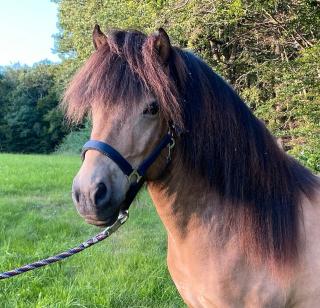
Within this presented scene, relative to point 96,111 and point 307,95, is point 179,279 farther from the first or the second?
point 307,95

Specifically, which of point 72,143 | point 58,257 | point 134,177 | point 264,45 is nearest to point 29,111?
point 72,143

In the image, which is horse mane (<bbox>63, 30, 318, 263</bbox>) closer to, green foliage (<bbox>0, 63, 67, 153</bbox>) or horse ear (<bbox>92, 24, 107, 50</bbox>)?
horse ear (<bbox>92, 24, 107, 50</bbox>)

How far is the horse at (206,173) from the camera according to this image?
179 centimetres

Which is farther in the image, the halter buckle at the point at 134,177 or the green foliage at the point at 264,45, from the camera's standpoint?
the green foliage at the point at 264,45

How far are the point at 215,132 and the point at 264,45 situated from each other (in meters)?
10.7

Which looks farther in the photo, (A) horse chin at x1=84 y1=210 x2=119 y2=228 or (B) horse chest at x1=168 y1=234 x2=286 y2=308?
(B) horse chest at x1=168 y1=234 x2=286 y2=308

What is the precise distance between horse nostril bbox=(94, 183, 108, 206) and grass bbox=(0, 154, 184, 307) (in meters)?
0.50

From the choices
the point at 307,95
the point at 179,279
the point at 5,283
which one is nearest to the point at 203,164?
the point at 179,279

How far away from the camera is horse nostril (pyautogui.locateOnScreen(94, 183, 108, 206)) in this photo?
1.64 metres

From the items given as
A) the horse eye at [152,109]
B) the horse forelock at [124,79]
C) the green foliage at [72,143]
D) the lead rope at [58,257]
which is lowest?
the green foliage at [72,143]

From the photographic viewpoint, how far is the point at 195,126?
191 cm

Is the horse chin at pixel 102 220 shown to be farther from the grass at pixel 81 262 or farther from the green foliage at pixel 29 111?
the green foliage at pixel 29 111

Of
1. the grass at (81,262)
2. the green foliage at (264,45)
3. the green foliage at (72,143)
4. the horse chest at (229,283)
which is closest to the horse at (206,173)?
the horse chest at (229,283)

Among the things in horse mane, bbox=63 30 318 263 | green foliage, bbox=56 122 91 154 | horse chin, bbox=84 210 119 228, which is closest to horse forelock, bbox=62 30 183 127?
horse mane, bbox=63 30 318 263
